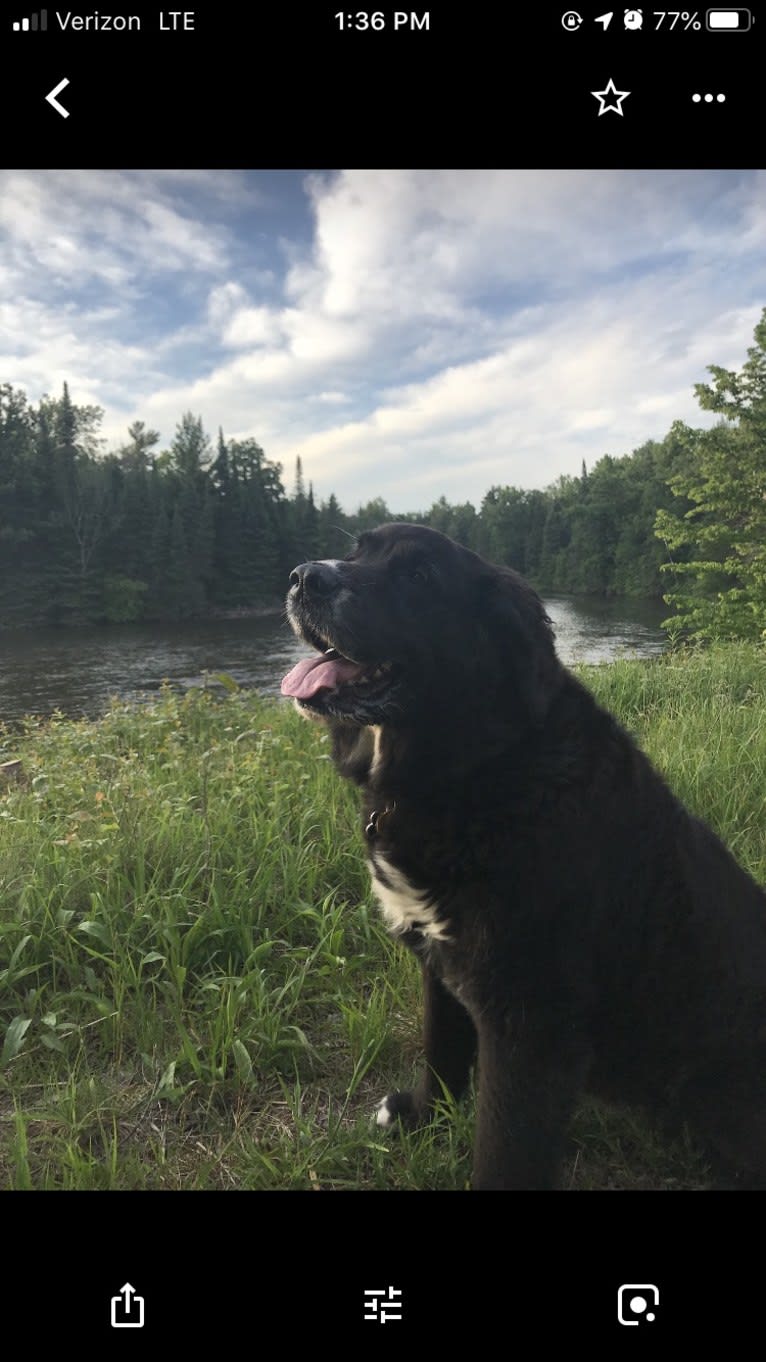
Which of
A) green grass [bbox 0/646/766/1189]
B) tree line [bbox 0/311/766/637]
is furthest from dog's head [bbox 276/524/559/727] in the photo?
tree line [bbox 0/311/766/637]

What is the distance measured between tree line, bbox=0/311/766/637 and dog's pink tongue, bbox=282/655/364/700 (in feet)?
64.9

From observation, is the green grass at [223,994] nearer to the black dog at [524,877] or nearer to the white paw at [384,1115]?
the white paw at [384,1115]

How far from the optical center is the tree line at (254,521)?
20.5 meters

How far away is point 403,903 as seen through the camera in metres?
2.13

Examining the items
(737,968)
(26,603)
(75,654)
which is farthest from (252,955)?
(26,603)

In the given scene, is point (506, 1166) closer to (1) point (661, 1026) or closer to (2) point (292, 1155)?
(1) point (661, 1026)

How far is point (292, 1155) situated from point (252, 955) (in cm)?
85

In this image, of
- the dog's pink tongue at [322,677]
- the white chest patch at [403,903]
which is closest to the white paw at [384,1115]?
the white chest patch at [403,903]
